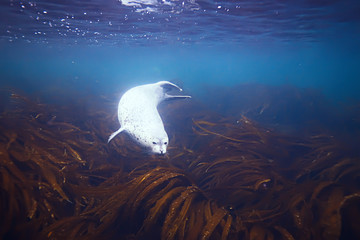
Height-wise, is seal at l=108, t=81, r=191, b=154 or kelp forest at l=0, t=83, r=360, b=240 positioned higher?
seal at l=108, t=81, r=191, b=154

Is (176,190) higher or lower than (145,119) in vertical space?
lower

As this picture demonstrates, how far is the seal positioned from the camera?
10.6ft

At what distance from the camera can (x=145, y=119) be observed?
12.2ft

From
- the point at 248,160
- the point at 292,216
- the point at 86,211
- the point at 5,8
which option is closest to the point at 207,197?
the point at 292,216

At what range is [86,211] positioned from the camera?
126 inches

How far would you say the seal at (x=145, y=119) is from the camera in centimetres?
322

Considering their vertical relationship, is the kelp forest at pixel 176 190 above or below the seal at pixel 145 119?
below

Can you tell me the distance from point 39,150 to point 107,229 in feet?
7.86

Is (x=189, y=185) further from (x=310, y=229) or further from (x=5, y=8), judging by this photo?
(x=5, y=8)

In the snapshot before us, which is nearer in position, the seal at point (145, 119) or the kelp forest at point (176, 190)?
the kelp forest at point (176, 190)

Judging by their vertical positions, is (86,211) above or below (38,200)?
below

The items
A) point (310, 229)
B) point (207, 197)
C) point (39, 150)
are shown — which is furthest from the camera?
point (39, 150)

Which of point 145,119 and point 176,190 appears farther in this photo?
point 145,119

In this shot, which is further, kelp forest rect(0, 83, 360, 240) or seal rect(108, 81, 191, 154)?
seal rect(108, 81, 191, 154)
